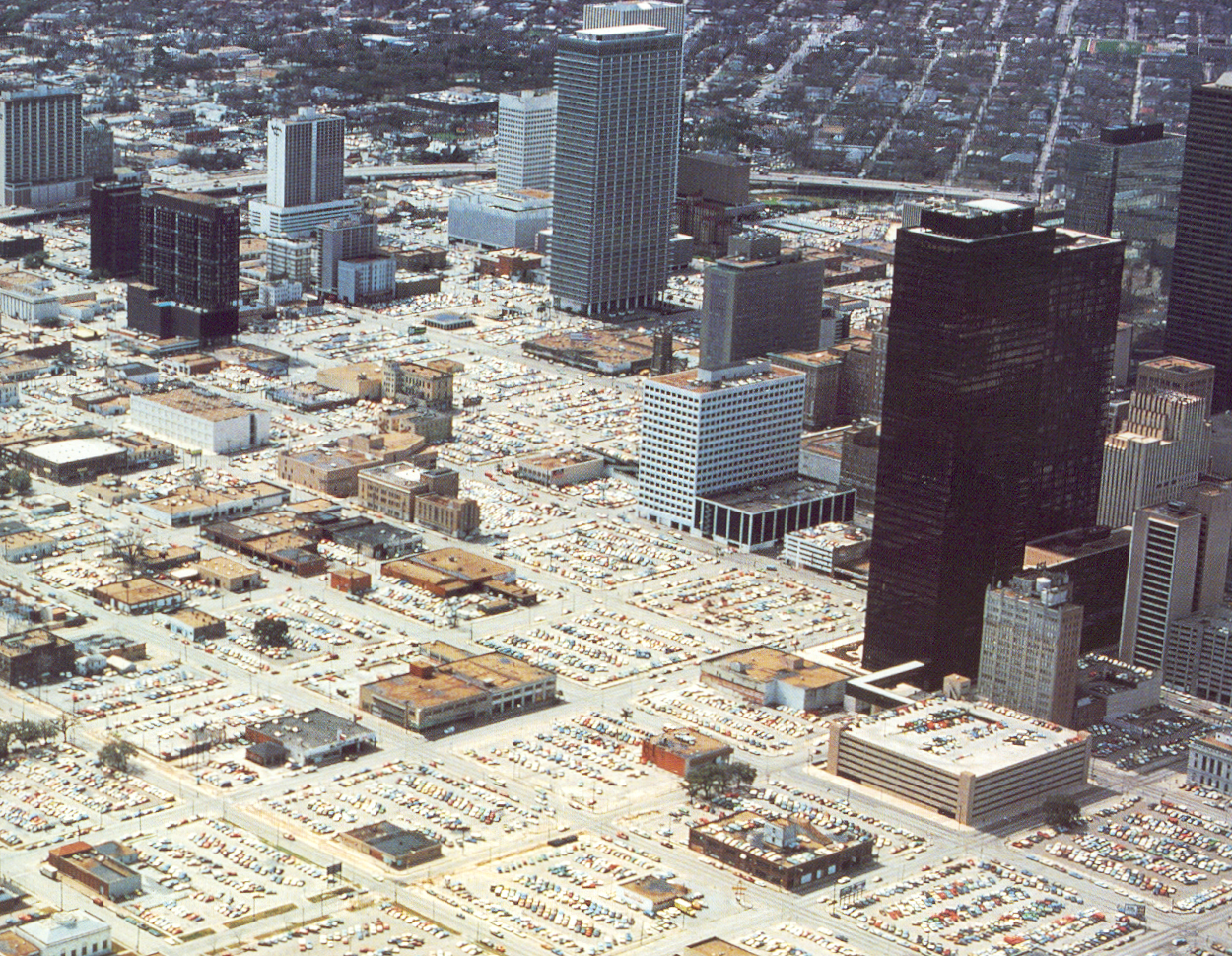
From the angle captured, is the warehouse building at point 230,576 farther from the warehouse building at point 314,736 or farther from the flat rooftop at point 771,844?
the flat rooftop at point 771,844

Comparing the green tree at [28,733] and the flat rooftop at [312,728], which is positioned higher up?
the flat rooftop at [312,728]

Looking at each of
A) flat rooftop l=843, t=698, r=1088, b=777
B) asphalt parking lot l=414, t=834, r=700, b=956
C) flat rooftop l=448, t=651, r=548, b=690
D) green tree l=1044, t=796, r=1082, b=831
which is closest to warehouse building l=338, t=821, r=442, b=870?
asphalt parking lot l=414, t=834, r=700, b=956

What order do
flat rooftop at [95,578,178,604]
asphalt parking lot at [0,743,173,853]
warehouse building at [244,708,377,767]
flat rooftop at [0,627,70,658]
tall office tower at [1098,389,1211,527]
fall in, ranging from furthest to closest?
tall office tower at [1098,389,1211,527], flat rooftop at [95,578,178,604], flat rooftop at [0,627,70,658], warehouse building at [244,708,377,767], asphalt parking lot at [0,743,173,853]

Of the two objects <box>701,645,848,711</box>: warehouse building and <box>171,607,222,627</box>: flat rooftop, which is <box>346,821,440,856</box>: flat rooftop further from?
<box>171,607,222,627</box>: flat rooftop

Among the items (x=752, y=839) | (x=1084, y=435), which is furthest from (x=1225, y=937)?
(x=1084, y=435)

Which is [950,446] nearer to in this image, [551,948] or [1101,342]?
[1101,342]

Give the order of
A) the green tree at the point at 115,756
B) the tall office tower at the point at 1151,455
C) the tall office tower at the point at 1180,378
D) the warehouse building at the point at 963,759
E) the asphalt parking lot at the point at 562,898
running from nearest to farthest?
the asphalt parking lot at the point at 562,898
the warehouse building at the point at 963,759
the green tree at the point at 115,756
the tall office tower at the point at 1151,455
the tall office tower at the point at 1180,378

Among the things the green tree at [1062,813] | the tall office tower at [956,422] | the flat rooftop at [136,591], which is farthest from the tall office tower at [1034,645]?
the flat rooftop at [136,591]
